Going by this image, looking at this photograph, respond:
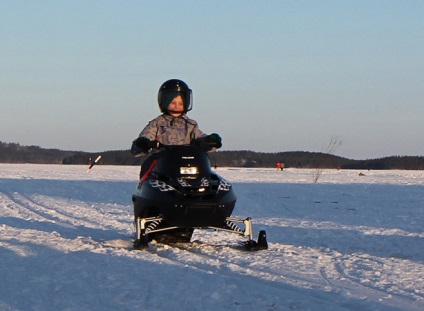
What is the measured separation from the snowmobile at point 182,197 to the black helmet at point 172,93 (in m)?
0.63

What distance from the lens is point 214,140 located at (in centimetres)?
841

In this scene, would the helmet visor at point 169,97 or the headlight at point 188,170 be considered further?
the helmet visor at point 169,97

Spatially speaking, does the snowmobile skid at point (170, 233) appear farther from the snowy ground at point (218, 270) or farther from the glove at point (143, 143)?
the glove at point (143, 143)

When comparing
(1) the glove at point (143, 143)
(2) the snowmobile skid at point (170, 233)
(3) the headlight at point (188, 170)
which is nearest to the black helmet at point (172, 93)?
(1) the glove at point (143, 143)

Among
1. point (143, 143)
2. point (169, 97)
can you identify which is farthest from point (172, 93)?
point (143, 143)

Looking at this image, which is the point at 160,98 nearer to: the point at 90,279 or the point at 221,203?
the point at 221,203

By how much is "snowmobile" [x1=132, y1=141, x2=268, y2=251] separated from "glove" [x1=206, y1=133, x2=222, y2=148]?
107mm

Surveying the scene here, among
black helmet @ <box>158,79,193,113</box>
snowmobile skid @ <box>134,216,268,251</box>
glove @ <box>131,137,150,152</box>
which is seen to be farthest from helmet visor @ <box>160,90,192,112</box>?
snowmobile skid @ <box>134,216,268,251</box>

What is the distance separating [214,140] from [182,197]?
0.85m

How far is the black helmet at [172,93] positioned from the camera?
8.77m

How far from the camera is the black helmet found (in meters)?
8.77

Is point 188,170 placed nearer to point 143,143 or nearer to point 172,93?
point 143,143

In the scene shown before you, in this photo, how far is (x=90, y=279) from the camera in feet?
19.4

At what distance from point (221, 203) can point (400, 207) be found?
10.2m
